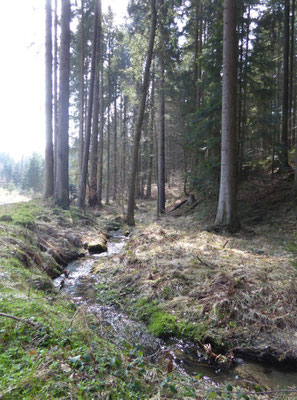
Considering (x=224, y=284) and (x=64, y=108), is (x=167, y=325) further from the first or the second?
(x=64, y=108)

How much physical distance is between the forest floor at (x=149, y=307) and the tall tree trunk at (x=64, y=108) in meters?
2.79

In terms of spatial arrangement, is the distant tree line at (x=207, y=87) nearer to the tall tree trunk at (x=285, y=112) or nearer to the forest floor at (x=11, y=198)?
the tall tree trunk at (x=285, y=112)

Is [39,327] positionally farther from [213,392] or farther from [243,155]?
[243,155]

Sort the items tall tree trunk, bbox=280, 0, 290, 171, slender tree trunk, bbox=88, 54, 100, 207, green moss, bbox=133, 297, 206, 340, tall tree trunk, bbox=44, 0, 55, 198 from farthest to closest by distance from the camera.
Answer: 1. slender tree trunk, bbox=88, 54, 100, 207
2. tall tree trunk, bbox=44, 0, 55, 198
3. tall tree trunk, bbox=280, 0, 290, 171
4. green moss, bbox=133, 297, 206, 340

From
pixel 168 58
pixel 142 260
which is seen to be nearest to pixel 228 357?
pixel 142 260

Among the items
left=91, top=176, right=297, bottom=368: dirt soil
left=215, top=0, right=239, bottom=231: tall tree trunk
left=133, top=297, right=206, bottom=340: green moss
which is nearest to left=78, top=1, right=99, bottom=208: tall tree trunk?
left=91, top=176, right=297, bottom=368: dirt soil

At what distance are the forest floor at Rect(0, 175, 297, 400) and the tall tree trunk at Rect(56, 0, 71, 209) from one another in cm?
279

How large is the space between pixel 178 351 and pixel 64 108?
10669 mm

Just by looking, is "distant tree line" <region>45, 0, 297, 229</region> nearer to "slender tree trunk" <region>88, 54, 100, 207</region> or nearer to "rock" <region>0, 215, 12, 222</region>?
"slender tree trunk" <region>88, 54, 100, 207</region>

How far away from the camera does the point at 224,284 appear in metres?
4.29

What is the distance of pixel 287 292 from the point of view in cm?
388

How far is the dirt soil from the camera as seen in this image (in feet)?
→ 10.9

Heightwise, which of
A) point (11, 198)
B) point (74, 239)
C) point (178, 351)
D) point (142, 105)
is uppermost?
point (142, 105)

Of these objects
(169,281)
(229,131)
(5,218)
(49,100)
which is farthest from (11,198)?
(169,281)
